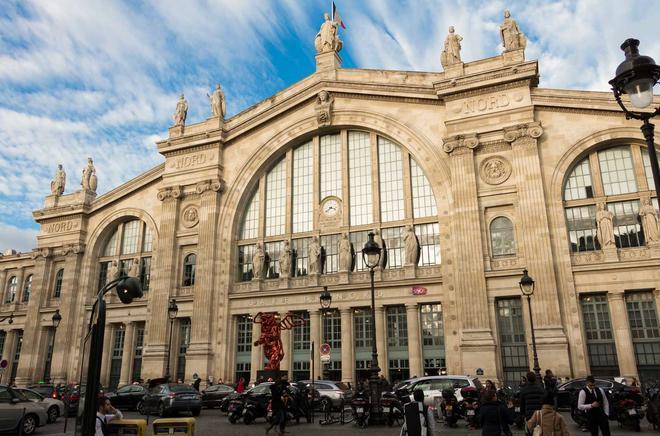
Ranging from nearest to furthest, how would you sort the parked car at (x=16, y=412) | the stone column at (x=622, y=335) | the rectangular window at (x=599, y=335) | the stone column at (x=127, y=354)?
1. the parked car at (x=16, y=412)
2. the stone column at (x=622, y=335)
3. the rectangular window at (x=599, y=335)
4. the stone column at (x=127, y=354)

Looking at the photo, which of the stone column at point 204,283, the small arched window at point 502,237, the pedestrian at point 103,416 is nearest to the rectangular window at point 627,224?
the small arched window at point 502,237

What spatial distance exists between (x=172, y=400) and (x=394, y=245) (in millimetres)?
15929

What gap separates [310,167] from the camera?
37.4 metres

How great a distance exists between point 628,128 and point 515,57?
23.9 ft

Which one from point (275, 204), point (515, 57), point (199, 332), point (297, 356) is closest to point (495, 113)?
point (515, 57)

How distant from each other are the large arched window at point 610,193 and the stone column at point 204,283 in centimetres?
2220

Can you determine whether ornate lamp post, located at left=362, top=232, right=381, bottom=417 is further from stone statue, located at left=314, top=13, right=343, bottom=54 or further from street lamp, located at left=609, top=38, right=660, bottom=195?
stone statue, located at left=314, top=13, right=343, bottom=54

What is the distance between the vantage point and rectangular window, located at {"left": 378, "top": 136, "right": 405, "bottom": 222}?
33750mm

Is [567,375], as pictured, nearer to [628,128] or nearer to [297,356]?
[628,128]

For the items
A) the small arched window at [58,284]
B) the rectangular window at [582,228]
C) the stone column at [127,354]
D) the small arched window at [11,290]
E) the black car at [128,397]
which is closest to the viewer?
the black car at [128,397]

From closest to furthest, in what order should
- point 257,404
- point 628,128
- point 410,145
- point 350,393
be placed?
point 257,404 → point 350,393 → point 628,128 → point 410,145

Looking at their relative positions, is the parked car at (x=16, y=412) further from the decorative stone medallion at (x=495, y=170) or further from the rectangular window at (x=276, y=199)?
the decorative stone medallion at (x=495, y=170)

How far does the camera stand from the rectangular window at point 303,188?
1430 inches

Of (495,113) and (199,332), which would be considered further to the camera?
(199,332)
